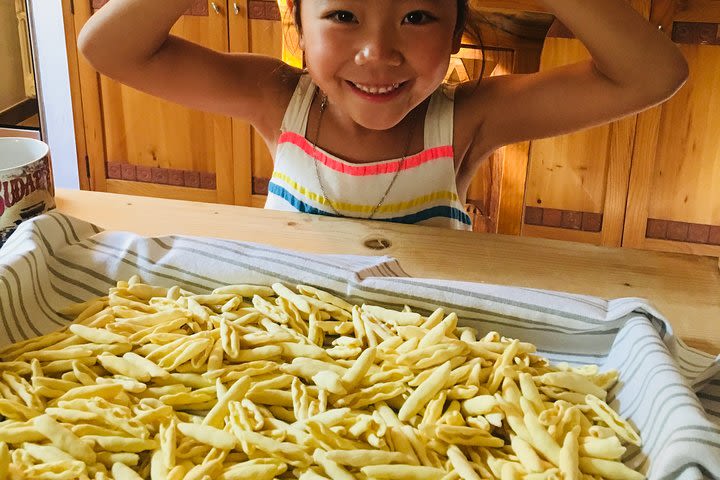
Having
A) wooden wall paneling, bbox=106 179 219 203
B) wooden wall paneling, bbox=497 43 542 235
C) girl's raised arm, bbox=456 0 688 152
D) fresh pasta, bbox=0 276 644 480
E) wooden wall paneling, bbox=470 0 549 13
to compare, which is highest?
wooden wall paneling, bbox=470 0 549 13

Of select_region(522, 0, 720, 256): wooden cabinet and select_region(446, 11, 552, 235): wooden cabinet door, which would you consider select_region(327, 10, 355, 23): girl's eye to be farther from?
select_region(522, 0, 720, 256): wooden cabinet

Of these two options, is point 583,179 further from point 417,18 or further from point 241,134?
point 417,18

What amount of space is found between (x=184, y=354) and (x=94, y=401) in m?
0.08

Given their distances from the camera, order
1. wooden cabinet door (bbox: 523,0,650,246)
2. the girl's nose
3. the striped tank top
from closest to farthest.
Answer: the girl's nose → the striped tank top → wooden cabinet door (bbox: 523,0,650,246)

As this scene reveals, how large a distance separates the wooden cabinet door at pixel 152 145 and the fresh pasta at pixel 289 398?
197 centimetres

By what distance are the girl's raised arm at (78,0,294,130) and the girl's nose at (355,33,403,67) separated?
10.5 inches

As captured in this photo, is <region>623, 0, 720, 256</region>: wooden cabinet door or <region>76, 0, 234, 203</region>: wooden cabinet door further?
<region>76, 0, 234, 203</region>: wooden cabinet door

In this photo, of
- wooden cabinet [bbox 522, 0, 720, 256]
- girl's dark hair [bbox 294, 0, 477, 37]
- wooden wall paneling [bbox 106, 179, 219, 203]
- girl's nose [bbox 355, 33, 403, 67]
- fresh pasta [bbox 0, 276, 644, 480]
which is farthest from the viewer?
wooden wall paneling [bbox 106, 179, 219, 203]

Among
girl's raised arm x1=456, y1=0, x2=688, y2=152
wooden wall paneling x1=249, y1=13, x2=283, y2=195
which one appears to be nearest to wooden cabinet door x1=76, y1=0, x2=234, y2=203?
wooden wall paneling x1=249, y1=13, x2=283, y2=195

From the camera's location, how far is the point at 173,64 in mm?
1165

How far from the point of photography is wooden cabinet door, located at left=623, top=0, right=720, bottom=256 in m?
2.15

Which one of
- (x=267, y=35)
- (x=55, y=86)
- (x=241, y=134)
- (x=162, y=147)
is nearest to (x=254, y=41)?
(x=267, y=35)

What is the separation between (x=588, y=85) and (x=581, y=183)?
1396 millimetres

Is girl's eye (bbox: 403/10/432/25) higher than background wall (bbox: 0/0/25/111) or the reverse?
higher
